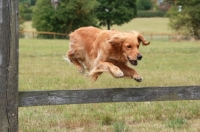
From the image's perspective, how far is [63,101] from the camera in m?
5.71

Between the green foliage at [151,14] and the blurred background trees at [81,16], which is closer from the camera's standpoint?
the blurred background trees at [81,16]

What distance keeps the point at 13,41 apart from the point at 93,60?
3.01 m

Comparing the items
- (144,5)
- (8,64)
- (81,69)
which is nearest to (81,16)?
(144,5)

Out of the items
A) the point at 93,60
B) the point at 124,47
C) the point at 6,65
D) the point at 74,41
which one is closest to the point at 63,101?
the point at 6,65

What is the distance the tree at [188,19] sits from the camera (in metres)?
58.6

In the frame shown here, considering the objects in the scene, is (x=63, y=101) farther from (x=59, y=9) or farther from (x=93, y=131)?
(x=59, y=9)

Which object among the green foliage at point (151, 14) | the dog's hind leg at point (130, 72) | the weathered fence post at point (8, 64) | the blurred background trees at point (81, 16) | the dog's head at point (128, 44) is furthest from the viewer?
the green foliage at point (151, 14)

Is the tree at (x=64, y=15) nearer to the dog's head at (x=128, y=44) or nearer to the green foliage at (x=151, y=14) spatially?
the green foliage at (x=151, y=14)

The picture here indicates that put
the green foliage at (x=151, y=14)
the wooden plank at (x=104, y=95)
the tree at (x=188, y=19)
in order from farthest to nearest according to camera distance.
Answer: the green foliage at (x=151, y=14) → the tree at (x=188, y=19) → the wooden plank at (x=104, y=95)

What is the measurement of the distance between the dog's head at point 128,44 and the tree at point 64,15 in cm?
Answer: 5247

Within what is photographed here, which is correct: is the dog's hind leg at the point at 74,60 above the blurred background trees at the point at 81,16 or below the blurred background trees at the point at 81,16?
above

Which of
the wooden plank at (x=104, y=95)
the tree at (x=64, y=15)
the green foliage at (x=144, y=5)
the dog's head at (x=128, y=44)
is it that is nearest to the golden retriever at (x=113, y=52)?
the dog's head at (x=128, y=44)

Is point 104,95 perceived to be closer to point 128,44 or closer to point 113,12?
point 128,44

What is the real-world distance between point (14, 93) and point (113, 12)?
64.9 m
